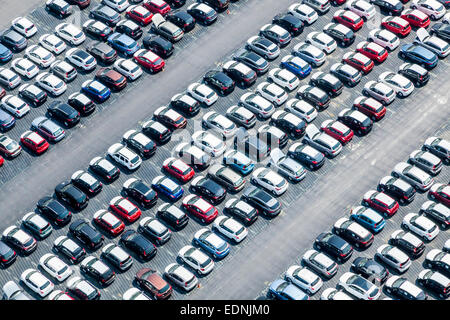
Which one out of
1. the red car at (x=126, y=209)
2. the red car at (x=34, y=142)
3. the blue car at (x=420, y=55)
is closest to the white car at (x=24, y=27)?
the red car at (x=34, y=142)

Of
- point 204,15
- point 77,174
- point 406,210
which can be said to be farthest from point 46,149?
point 406,210

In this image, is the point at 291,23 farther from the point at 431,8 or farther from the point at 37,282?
the point at 37,282

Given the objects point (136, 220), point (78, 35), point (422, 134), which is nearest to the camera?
point (136, 220)

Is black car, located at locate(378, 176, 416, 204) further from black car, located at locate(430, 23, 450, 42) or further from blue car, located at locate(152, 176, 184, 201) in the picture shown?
black car, located at locate(430, 23, 450, 42)

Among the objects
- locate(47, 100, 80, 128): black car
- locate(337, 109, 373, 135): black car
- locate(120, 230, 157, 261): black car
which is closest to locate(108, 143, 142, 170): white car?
locate(47, 100, 80, 128): black car

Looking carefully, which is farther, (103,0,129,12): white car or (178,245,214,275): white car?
(103,0,129,12): white car

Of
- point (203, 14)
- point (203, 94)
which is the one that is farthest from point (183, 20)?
point (203, 94)

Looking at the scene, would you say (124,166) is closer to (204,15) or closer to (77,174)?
(77,174)
